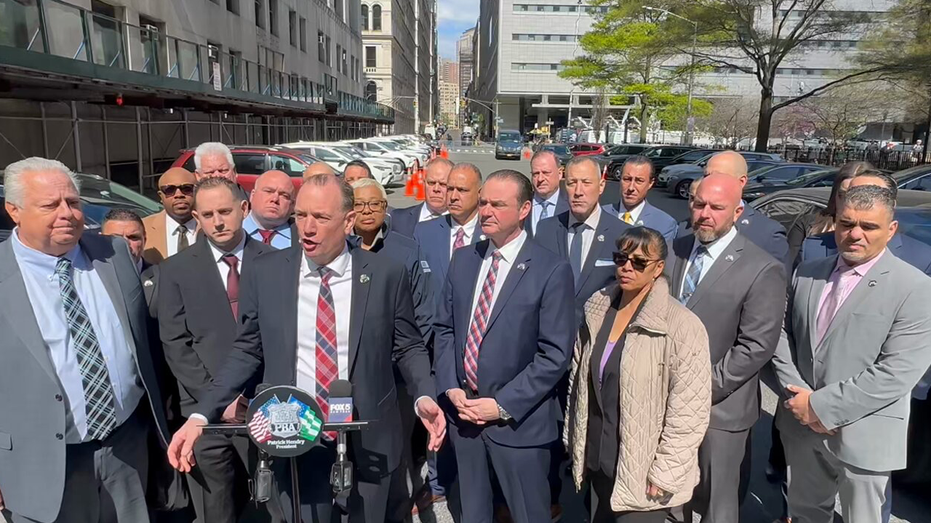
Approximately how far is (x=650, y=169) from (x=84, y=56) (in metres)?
11.6

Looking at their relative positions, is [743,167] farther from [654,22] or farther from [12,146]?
[654,22]

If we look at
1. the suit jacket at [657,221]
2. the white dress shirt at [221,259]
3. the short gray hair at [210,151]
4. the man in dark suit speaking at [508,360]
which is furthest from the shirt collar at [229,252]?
the suit jacket at [657,221]

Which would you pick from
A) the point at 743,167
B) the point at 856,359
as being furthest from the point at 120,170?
the point at 856,359

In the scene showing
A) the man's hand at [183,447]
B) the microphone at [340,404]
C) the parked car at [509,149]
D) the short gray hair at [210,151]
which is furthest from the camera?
the parked car at [509,149]

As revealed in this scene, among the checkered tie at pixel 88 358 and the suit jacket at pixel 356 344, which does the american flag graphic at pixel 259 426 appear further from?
the checkered tie at pixel 88 358

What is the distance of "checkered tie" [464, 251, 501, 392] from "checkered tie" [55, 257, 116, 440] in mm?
1667

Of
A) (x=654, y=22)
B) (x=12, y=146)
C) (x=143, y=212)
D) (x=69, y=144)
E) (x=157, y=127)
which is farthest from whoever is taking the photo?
(x=654, y=22)

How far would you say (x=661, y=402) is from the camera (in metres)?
2.62

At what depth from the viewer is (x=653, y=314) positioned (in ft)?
8.52

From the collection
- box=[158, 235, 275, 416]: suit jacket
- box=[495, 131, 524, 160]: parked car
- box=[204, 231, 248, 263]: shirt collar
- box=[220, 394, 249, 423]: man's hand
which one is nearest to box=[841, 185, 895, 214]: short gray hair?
box=[158, 235, 275, 416]: suit jacket

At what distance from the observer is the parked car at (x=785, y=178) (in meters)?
15.2

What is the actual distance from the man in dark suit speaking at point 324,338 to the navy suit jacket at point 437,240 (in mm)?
1561

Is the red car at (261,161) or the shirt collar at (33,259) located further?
the red car at (261,161)

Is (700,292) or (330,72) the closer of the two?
(700,292)
